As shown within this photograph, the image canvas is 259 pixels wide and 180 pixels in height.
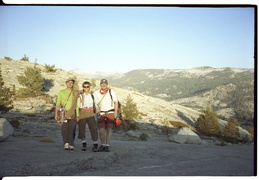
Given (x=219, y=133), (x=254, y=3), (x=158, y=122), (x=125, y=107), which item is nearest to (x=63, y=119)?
(x=254, y=3)

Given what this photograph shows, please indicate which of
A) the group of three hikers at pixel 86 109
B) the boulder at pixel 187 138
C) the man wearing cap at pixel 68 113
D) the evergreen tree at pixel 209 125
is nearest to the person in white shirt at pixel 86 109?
the group of three hikers at pixel 86 109

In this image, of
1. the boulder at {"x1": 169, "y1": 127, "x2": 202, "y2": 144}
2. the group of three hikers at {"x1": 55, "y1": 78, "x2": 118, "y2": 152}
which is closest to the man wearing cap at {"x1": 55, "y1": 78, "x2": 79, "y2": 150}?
the group of three hikers at {"x1": 55, "y1": 78, "x2": 118, "y2": 152}

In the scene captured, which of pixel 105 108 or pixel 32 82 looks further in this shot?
pixel 32 82

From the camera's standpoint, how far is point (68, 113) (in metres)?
6.11

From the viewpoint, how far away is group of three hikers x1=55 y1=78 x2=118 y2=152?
241 inches

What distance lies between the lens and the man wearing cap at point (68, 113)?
610 cm

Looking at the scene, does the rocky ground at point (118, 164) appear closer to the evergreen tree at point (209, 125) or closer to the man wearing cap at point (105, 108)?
the man wearing cap at point (105, 108)

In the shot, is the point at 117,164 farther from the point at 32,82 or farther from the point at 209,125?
the point at 209,125

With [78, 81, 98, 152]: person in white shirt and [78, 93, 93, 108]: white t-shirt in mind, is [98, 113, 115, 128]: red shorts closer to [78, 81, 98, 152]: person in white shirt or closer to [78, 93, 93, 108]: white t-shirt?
[78, 81, 98, 152]: person in white shirt

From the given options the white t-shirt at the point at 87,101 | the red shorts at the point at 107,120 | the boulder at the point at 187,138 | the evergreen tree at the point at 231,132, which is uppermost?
the white t-shirt at the point at 87,101

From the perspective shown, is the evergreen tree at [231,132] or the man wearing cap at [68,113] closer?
the man wearing cap at [68,113]

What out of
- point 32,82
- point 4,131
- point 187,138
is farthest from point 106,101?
point 32,82

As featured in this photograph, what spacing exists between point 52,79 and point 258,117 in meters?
33.1

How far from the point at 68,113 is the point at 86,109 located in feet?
1.52
